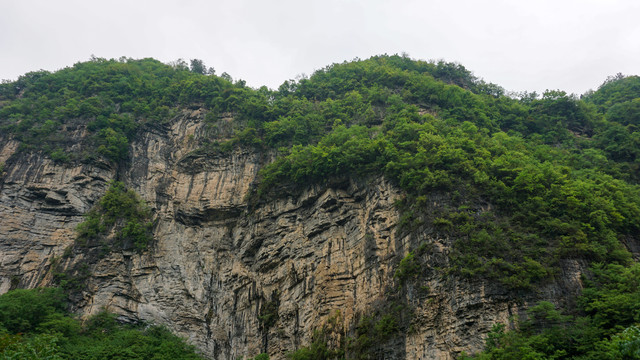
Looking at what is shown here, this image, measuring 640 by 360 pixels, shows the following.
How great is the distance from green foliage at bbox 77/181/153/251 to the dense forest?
107 mm

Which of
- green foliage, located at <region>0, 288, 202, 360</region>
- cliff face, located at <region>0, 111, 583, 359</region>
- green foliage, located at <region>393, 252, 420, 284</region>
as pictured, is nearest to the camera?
cliff face, located at <region>0, 111, 583, 359</region>

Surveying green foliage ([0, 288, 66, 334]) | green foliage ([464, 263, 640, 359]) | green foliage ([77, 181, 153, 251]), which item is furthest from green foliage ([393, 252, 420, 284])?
green foliage ([0, 288, 66, 334])

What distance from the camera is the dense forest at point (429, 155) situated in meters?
17.5

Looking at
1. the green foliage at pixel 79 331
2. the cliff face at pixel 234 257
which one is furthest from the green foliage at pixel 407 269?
the green foliage at pixel 79 331

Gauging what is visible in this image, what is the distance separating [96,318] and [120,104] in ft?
53.1

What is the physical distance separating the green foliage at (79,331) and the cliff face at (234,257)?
1103 mm

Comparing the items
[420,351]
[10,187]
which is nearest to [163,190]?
[10,187]

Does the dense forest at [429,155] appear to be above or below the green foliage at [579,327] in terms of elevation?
above

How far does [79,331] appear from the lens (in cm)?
2239

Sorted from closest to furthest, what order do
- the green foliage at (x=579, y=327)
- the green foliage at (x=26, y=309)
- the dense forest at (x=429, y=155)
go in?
the green foliage at (x=579, y=327), the dense forest at (x=429, y=155), the green foliage at (x=26, y=309)

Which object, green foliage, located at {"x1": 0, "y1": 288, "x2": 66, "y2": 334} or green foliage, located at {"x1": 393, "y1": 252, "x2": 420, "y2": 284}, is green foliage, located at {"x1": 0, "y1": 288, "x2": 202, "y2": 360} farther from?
green foliage, located at {"x1": 393, "y1": 252, "x2": 420, "y2": 284}

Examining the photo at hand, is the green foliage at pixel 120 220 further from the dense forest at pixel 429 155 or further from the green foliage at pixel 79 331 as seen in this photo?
the green foliage at pixel 79 331

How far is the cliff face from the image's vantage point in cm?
1878

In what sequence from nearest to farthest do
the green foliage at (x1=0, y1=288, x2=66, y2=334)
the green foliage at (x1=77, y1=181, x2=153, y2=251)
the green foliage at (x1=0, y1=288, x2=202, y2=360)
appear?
the green foliage at (x1=0, y1=288, x2=202, y2=360) → the green foliage at (x1=0, y1=288, x2=66, y2=334) → the green foliage at (x1=77, y1=181, x2=153, y2=251)
